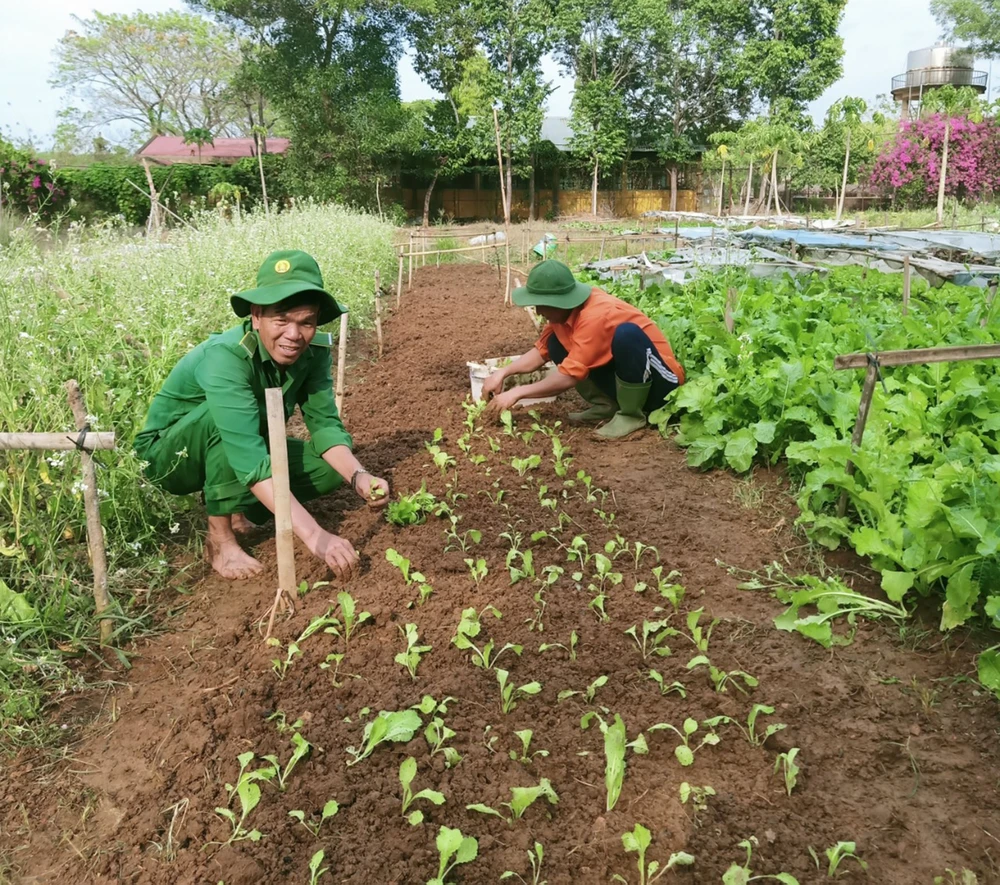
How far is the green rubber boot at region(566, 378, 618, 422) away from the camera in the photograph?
5309 mm

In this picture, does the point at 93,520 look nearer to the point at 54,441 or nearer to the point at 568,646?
the point at 54,441

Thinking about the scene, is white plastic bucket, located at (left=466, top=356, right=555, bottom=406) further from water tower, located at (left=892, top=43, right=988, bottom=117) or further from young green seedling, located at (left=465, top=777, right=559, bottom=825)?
water tower, located at (left=892, top=43, right=988, bottom=117)

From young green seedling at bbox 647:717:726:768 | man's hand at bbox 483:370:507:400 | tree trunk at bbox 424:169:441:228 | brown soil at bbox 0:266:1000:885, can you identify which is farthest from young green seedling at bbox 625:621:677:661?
tree trunk at bbox 424:169:441:228

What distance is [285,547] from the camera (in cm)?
270

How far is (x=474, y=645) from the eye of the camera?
262 centimetres

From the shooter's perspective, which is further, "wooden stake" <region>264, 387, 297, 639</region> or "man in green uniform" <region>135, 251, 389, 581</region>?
"man in green uniform" <region>135, 251, 389, 581</region>

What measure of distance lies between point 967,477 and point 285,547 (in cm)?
248

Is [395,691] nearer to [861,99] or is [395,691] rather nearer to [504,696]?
[504,696]

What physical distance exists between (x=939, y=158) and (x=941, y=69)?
27.5 metres

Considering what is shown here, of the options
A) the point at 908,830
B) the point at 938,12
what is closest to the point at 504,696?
the point at 908,830

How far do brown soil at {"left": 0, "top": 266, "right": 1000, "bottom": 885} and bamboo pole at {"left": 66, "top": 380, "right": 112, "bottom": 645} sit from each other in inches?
8.5

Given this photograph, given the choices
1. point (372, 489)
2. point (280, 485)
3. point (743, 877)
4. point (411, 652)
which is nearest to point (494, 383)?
point (372, 489)

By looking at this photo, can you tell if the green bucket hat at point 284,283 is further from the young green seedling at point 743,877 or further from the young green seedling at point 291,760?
the young green seedling at point 743,877

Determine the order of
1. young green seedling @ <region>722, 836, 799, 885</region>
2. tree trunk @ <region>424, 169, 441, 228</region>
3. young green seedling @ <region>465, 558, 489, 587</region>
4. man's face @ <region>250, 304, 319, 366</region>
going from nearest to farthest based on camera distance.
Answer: young green seedling @ <region>722, 836, 799, 885</region>
man's face @ <region>250, 304, 319, 366</region>
young green seedling @ <region>465, 558, 489, 587</region>
tree trunk @ <region>424, 169, 441, 228</region>
